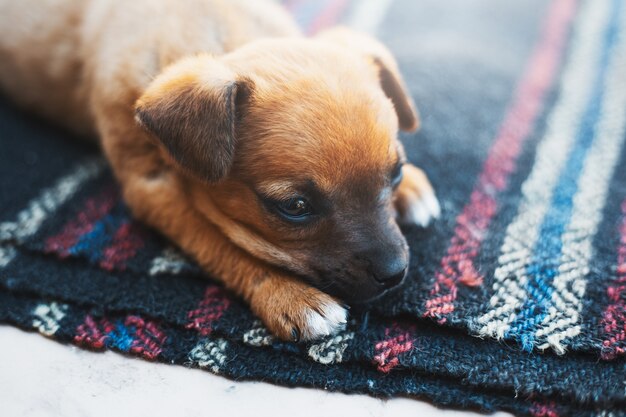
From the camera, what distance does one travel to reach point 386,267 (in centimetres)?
219

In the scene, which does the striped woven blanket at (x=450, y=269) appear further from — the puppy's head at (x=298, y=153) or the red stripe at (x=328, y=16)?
the red stripe at (x=328, y=16)

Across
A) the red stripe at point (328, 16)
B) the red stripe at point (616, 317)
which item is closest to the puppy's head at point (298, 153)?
the red stripe at point (616, 317)

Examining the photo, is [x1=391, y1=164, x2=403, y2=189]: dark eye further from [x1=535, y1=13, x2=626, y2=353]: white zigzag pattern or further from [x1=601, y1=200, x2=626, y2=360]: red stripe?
[x1=601, y1=200, x2=626, y2=360]: red stripe

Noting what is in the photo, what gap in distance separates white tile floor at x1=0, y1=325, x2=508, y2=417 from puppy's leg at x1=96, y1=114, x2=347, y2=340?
10.0 inches

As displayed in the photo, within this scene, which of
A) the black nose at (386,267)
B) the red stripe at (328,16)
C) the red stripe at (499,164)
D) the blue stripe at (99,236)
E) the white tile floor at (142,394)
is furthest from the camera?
the red stripe at (328,16)

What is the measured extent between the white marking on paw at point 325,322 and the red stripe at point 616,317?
98cm

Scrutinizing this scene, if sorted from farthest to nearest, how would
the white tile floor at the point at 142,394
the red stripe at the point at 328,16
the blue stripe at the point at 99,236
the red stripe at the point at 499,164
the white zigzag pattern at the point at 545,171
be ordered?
the red stripe at the point at 328,16
the blue stripe at the point at 99,236
the red stripe at the point at 499,164
the white zigzag pattern at the point at 545,171
the white tile floor at the point at 142,394

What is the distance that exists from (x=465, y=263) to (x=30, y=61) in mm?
2841

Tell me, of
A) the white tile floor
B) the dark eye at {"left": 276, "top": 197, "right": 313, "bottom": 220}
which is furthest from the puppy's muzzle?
the white tile floor

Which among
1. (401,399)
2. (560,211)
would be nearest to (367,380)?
(401,399)

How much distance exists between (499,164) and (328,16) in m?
2.17

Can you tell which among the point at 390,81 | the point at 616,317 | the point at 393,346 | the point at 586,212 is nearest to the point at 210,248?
the point at 393,346

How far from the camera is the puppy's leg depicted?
2.24 meters

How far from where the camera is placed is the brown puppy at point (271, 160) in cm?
222
